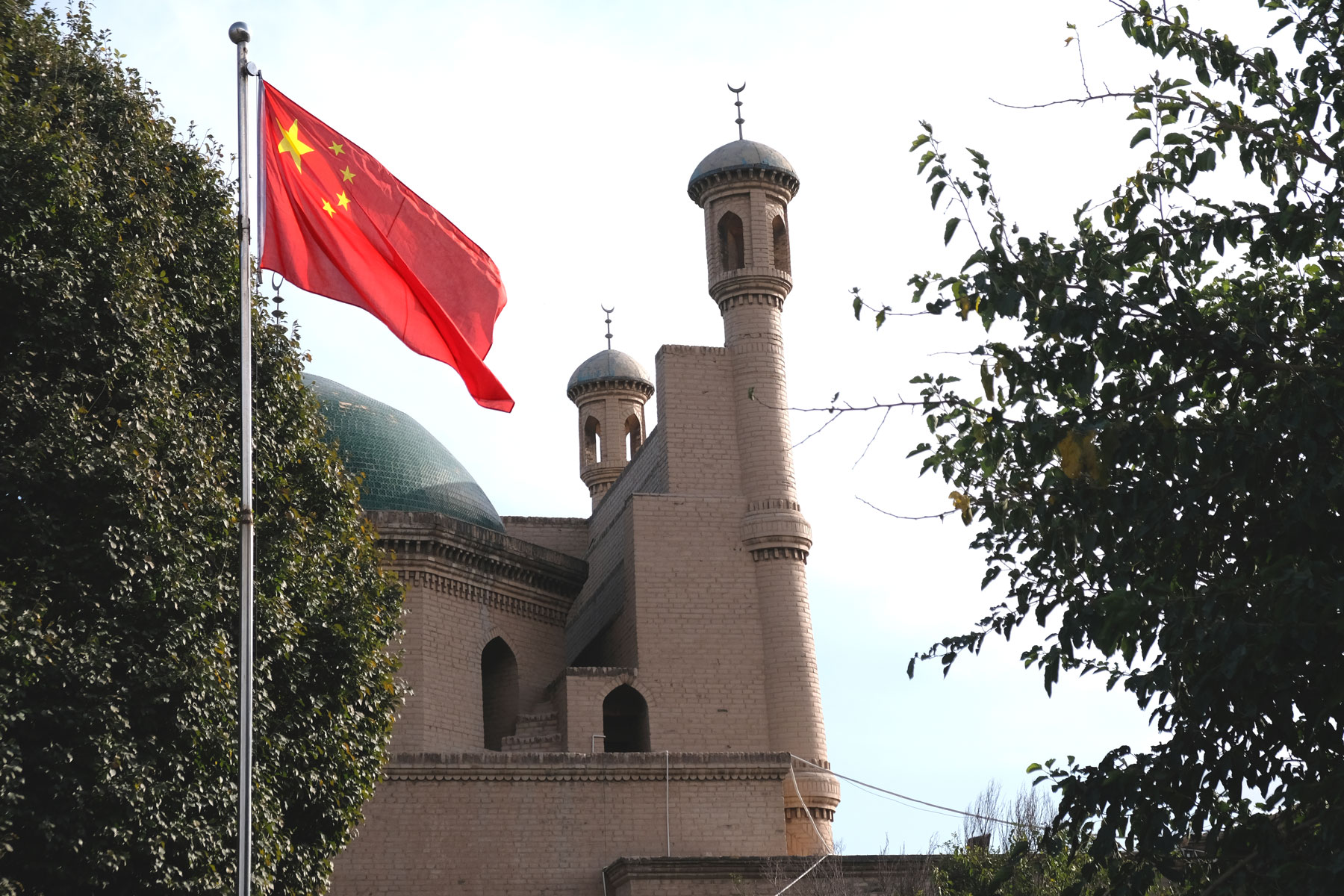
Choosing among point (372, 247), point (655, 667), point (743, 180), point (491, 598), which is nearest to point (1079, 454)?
point (372, 247)

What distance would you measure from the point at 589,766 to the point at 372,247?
13.5 m

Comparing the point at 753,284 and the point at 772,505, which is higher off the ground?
the point at 753,284

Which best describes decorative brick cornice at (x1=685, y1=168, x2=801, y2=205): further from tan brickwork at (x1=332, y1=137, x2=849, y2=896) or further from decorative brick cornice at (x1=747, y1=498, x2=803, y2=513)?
decorative brick cornice at (x1=747, y1=498, x2=803, y2=513)

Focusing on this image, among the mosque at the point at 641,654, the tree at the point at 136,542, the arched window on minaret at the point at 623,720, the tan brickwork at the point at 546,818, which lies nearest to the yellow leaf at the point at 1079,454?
the tree at the point at 136,542

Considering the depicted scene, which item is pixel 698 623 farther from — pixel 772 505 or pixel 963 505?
pixel 963 505

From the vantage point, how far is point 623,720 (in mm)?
27969

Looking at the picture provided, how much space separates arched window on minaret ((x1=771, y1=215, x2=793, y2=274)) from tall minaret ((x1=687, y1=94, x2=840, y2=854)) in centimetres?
2

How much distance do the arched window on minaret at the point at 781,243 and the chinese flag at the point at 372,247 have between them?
640 inches

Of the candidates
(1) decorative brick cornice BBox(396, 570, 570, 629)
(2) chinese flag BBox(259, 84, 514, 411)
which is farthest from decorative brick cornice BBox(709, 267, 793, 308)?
(2) chinese flag BBox(259, 84, 514, 411)

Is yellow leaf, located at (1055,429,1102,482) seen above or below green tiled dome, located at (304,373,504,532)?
below

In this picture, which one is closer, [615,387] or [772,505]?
[772,505]

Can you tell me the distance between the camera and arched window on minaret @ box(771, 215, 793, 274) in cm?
2755

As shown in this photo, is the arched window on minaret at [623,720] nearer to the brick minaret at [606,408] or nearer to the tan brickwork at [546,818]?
the tan brickwork at [546,818]

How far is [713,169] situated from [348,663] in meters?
16.0
